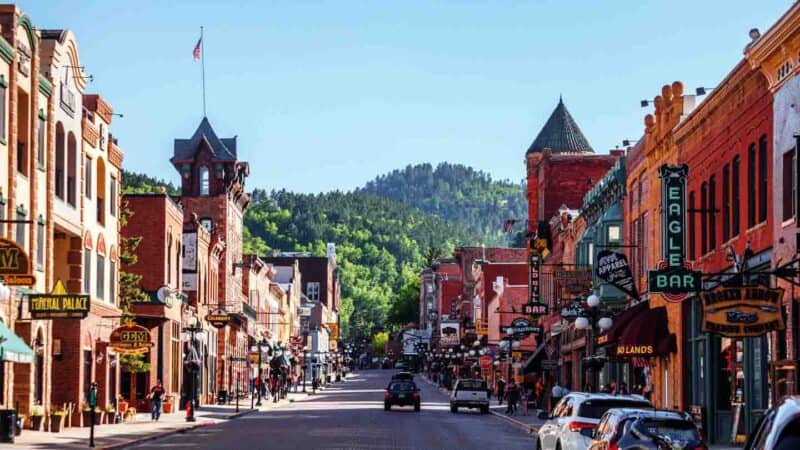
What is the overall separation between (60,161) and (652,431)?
3277 cm

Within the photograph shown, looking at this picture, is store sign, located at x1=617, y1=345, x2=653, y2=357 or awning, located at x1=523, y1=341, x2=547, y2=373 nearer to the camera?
store sign, located at x1=617, y1=345, x2=653, y2=357

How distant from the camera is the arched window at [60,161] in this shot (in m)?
50.1

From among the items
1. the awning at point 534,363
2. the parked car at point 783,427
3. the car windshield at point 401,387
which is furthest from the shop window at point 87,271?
the parked car at point 783,427

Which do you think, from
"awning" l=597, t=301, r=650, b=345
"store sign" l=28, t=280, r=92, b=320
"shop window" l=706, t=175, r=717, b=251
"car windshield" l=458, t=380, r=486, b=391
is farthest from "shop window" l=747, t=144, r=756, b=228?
"car windshield" l=458, t=380, r=486, b=391

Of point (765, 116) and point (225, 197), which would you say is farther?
point (225, 197)

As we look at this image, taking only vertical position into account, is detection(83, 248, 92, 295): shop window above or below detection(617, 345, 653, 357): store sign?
above

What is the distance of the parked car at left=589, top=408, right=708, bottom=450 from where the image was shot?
21.6 meters

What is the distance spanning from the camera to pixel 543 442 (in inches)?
1222

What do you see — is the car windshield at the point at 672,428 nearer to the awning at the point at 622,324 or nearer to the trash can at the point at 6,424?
the trash can at the point at 6,424

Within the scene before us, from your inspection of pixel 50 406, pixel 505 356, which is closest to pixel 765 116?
pixel 50 406

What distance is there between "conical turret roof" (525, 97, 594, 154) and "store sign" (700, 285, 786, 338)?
210ft

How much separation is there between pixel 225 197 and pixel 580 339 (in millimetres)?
37394

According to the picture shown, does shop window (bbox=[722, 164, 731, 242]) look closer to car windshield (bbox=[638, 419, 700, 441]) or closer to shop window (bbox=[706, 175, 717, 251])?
shop window (bbox=[706, 175, 717, 251])

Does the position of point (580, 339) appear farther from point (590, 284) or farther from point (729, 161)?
point (729, 161)
